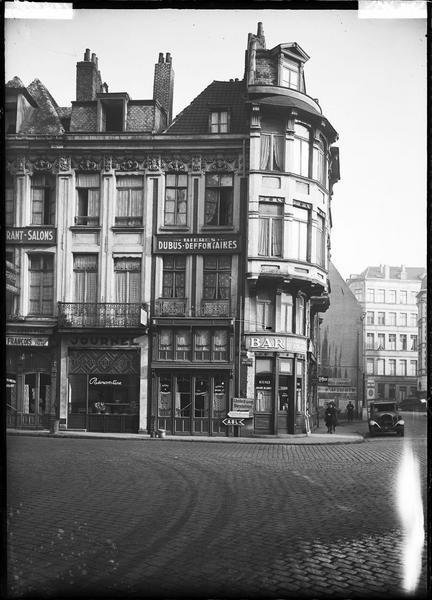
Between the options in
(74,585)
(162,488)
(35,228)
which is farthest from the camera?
(162,488)

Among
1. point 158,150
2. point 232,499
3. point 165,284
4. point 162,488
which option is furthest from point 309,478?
point 158,150

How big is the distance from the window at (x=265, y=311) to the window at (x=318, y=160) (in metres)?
1.38

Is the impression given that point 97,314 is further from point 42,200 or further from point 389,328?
point 389,328

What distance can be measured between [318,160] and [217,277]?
1636 millimetres

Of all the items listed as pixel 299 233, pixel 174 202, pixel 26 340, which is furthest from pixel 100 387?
pixel 299 233

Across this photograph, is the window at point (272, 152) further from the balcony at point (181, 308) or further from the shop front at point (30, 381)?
the shop front at point (30, 381)

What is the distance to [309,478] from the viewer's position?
7.78 meters

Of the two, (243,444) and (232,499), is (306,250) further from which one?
(232,499)

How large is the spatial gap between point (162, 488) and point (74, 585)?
2.15m

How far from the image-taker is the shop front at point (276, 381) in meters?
7.12

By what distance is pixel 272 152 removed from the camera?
7.15m

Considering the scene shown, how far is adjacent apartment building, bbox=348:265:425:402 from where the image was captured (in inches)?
262

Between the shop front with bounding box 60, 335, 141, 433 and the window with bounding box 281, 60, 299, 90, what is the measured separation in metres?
3.21

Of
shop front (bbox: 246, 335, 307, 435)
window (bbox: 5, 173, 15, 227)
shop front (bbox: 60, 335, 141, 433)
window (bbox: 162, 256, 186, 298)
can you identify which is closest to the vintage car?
shop front (bbox: 246, 335, 307, 435)
